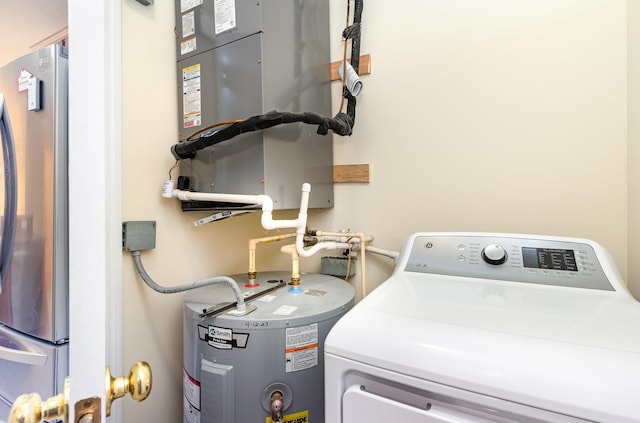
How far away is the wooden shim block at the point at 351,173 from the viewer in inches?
61.5

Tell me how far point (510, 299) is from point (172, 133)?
4.70 ft

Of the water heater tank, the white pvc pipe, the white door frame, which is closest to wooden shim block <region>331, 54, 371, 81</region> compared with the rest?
the white pvc pipe

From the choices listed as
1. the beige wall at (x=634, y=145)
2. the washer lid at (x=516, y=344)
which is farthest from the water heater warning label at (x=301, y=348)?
the beige wall at (x=634, y=145)

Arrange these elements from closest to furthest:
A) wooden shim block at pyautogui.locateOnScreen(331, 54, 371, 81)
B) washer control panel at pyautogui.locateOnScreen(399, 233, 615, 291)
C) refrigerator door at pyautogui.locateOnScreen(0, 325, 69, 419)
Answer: washer control panel at pyautogui.locateOnScreen(399, 233, 615, 291) → refrigerator door at pyautogui.locateOnScreen(0, 325, 69, 419) → wooden shim block at pyautogui.locateOnScreen(331, 54, 371, 81)

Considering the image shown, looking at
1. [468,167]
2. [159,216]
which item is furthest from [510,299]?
[159,216]

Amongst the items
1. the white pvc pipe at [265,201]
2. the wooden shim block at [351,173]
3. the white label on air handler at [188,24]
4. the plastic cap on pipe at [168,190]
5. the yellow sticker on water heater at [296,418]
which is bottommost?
the yellow sticker on water heater at [296,418]

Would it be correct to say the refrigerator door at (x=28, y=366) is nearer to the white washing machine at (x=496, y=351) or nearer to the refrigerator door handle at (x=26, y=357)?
the refrigerator door handle at (x=26, y=357)

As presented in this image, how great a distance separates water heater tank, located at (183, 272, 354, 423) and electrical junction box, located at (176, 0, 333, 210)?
18.1 inches

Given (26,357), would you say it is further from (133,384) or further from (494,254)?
(494,254)

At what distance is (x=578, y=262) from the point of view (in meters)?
0.92

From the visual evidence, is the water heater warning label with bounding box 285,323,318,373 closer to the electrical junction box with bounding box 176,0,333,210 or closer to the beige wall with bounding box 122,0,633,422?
the electrical junction box with bounding box 176,0,333,210

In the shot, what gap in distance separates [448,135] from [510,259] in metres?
0.65

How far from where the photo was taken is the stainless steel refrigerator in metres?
0.97

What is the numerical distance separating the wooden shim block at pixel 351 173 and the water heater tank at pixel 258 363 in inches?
29.9
